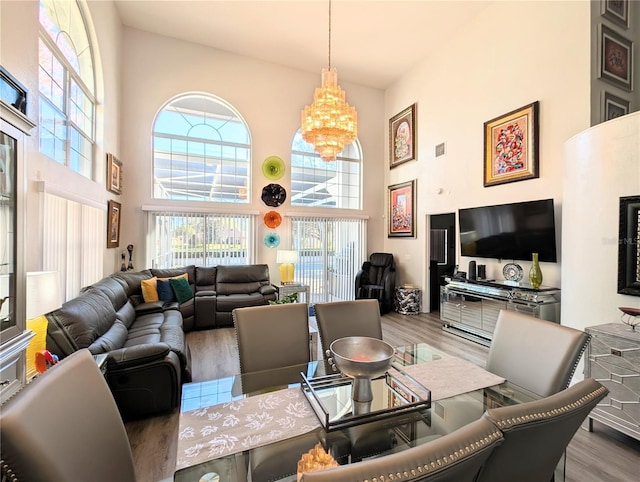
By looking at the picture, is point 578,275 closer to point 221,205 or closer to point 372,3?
point 372,3

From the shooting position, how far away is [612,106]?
3475mm

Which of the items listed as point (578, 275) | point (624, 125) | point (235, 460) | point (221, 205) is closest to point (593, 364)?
point (578, 275)

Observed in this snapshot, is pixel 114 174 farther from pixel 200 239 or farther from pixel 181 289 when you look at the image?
pixel 181 289

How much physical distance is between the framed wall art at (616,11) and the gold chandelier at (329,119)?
3110mm

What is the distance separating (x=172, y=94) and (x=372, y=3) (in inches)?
147

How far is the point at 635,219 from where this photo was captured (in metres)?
2.33

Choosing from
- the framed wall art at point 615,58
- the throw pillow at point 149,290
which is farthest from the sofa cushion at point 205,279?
the framed wall art at point 615,58

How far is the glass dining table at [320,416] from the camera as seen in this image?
41.3 inches

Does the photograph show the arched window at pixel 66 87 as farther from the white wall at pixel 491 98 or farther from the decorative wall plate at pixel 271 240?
the white wall at pixel 491 98

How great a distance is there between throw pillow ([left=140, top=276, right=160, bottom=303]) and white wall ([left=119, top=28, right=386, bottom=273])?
944mm

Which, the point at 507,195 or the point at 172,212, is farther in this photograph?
the point at 172,212

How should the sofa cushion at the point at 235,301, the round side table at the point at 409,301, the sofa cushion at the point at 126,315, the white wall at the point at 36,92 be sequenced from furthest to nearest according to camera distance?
the round side table at the point at 409,301 → the sofa cushion at the point at 235,301 → the sofa cushion at the point at 126,315 → the white wall at the point at 36,92

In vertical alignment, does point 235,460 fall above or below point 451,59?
below

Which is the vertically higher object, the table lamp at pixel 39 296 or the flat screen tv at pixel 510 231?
the flat screen tv at pixel 510 231
